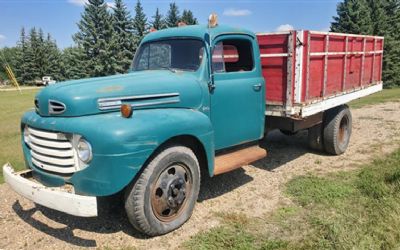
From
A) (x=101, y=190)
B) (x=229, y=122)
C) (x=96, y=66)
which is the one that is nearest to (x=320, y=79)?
(x=229, y=122)

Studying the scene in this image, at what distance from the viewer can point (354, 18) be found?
3541 cm

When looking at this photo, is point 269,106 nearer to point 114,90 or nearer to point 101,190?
point 114,90

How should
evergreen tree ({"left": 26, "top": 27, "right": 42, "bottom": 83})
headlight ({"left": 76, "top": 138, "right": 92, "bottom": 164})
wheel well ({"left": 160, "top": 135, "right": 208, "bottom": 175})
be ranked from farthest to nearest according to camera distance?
evergreen tree ({"left": 26, "top": 27, "right": 42, "bottom": 83}) → wheel well ({"left": 160, "top": 135, "right": 208, "bottom": 175}) → headlight ({"left": 76, "top": 138, "right": 92, "bottom": 164})

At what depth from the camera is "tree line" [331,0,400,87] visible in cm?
3475

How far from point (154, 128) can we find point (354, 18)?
36608mm

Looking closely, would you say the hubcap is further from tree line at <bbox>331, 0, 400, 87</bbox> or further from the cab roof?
tree line at <bbox>331, 0, 400, 87</bbox>

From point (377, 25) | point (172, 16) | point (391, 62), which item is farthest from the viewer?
point (172, 16)

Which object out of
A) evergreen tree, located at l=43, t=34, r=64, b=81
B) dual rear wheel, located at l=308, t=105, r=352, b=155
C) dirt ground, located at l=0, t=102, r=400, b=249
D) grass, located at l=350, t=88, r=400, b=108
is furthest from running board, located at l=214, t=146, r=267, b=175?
evergreen tree, located at l=43, t=34, r=64, b=81

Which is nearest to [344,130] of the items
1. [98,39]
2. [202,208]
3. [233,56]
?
[233,56]

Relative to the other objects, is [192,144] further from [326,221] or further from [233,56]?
[326,221]

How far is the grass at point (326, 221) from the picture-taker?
3.65 meters

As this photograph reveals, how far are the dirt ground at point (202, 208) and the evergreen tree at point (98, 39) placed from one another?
31762 millimetres

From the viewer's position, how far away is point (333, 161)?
6.70 meters

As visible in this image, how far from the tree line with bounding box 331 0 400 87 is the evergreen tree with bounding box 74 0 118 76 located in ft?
73.2
